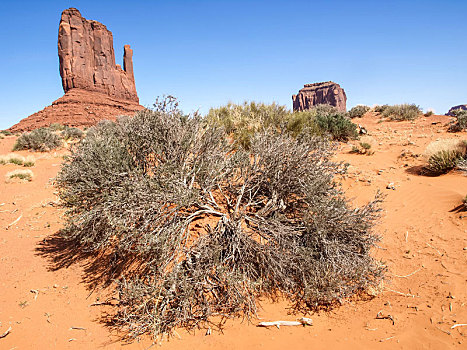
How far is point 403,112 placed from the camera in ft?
51.3

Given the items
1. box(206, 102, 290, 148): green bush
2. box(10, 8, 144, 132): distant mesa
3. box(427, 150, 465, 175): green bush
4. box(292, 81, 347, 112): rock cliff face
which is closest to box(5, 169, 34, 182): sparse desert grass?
box(206, 102, 290, 148): green bush

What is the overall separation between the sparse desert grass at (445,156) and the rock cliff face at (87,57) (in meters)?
55.4

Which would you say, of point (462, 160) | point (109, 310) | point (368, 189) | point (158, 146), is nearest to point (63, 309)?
point (109, 310)

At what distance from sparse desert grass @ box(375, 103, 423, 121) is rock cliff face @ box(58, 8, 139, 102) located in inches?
2021

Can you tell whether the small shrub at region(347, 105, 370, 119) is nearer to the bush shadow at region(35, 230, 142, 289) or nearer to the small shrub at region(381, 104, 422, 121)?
the small shrub at region(381, 104, 422, 121)

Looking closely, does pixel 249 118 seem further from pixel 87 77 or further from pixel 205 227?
pixel 87 77

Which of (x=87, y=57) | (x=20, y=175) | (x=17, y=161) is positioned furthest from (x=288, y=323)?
(x=87, y=57)

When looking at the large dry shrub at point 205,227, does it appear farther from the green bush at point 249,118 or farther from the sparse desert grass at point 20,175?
the sparse desert grass at point 20,175

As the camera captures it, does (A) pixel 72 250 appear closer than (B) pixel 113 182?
No

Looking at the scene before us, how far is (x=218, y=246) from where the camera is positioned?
3420 millimetres

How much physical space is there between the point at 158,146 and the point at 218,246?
2112 mm

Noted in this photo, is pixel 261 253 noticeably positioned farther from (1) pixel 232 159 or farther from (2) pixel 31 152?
(2) pixel 31 152

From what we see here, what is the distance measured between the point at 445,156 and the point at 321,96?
280ft

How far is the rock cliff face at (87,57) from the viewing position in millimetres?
46594
